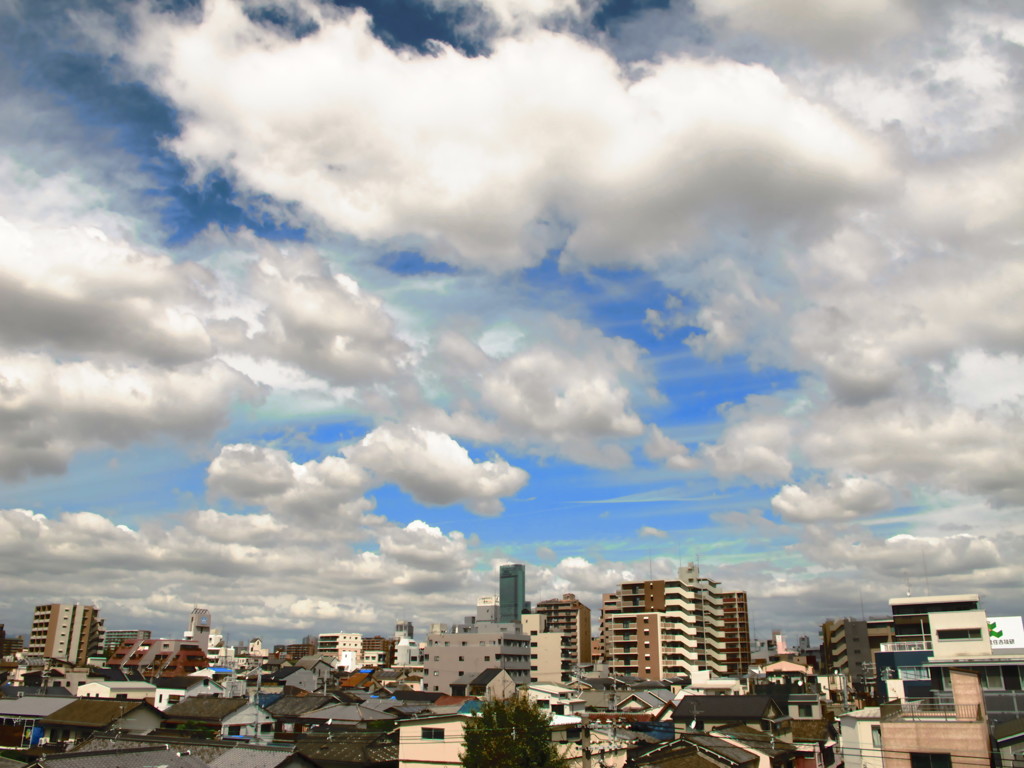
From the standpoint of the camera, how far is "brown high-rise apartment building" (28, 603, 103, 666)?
524ft

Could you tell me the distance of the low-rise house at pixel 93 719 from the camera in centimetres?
5981

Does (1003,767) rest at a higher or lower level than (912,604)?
lower

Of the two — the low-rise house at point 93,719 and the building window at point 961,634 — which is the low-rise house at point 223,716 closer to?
the low-rise house at point 93,719

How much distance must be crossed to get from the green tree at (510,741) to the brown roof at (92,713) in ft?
116

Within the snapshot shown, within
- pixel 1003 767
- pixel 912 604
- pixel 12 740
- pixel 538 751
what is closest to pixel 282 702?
pixel 12 740

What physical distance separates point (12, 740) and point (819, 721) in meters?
68.1

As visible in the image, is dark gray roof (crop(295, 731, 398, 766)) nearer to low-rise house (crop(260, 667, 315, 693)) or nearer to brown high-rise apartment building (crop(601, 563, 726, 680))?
low-rise house (crop(260, 667, 315, 693))

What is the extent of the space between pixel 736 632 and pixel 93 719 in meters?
122

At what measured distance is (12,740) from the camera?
6238cm

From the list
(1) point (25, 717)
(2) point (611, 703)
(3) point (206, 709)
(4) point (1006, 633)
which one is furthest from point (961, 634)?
(1) point (25, 717)

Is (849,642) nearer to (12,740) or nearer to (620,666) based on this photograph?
(620,666)

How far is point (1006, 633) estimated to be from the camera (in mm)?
63688

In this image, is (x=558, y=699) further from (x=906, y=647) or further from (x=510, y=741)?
(x=906, y=647)

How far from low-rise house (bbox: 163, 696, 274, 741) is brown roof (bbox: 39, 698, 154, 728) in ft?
10.0
